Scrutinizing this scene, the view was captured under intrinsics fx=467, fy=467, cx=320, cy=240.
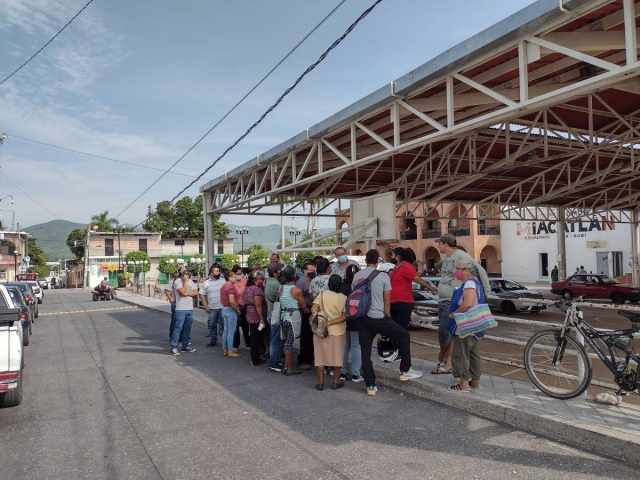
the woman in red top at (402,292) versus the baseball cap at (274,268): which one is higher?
the baseball cap at (274,268)

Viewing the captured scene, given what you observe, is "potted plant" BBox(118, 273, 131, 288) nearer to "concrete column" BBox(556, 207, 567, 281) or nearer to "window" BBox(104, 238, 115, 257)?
"window" BBox(104, 238, 115, 257)

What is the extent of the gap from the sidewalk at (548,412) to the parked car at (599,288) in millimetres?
16309

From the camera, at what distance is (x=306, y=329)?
7.61 metres

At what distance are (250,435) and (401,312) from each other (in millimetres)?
2805

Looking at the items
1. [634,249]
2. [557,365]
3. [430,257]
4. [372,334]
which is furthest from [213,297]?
[430,257]

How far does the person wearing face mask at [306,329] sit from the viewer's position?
7.54 meters

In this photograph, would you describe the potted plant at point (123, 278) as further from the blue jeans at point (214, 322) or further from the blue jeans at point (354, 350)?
the blue jeans at point (354, 350)

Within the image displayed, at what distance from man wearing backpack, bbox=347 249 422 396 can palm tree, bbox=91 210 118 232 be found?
75.3 m

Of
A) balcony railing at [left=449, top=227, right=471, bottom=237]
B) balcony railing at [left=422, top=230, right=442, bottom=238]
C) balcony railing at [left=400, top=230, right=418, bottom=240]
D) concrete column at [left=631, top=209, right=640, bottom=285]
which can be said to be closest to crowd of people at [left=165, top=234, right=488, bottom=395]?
concrete column at [left=631, top=209, right=640, bottom=285]

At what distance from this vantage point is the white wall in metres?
31.9

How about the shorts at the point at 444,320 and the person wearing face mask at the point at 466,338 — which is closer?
the person wearing face mask at the point at 466,338

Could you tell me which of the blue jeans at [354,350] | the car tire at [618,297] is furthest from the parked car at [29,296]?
the car tire at [618,297]

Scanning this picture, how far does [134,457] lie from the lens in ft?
14.2

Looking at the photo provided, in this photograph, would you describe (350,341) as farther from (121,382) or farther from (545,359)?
(121,382)
